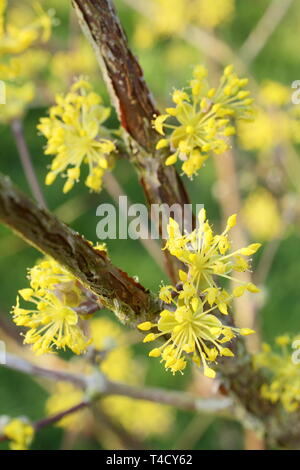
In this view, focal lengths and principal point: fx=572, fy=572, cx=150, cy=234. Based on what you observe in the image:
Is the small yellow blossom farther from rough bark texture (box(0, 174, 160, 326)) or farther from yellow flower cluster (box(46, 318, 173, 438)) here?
rough bark texture (box(0, 174, 160, 326))

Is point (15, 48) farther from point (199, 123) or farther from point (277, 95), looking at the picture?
point (277, 95)

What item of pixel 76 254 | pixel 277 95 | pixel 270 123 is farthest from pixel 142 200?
pixel 76 254

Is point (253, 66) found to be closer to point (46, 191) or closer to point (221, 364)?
point (46, 191)

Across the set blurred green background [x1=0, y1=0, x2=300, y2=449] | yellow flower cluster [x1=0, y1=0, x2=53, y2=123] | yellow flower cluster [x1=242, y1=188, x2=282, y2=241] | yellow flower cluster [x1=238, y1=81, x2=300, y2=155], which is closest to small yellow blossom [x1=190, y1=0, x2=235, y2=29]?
blurred green background [x1=0, y1=0, x2=300, y2=449]

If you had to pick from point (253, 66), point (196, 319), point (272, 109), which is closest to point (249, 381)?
point (196, 319)

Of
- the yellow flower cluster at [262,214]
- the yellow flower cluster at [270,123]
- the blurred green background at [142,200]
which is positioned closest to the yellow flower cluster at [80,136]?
the yellow flower cluster at [270,123]
